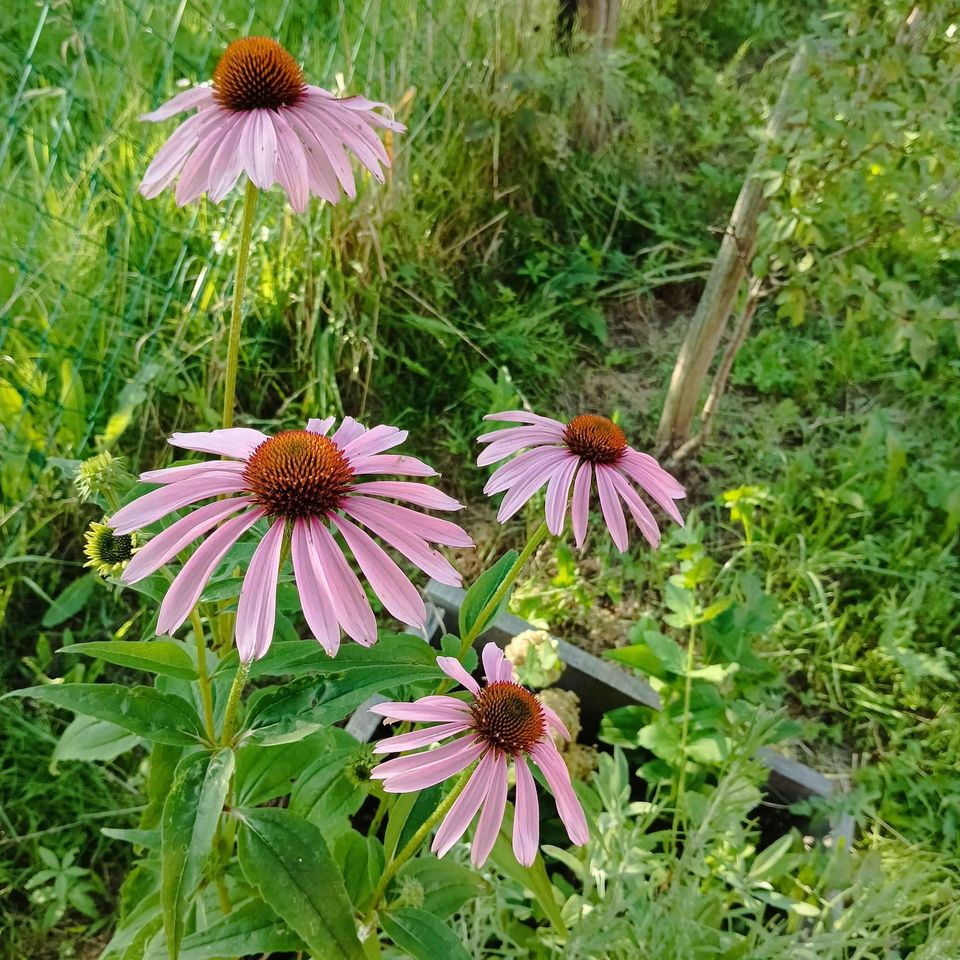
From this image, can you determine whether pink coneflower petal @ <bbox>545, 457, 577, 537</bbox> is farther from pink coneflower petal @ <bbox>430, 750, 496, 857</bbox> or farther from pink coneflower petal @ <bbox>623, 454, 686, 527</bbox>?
pink coneflower petal @ <bbox>430, 750, 496, 857</bbox>

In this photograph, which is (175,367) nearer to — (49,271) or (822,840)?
(49,271)

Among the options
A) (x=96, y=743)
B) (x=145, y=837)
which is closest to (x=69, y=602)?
(x=96, y=743)

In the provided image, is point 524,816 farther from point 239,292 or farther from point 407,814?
point 239,292

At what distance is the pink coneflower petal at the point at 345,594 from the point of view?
542mm

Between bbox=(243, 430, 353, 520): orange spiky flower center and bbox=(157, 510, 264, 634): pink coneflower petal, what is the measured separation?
19mm

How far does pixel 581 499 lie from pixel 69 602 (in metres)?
1.10

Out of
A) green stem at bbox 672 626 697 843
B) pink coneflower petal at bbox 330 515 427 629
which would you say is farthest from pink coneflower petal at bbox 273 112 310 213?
green stem at bbox 672 626 697 843

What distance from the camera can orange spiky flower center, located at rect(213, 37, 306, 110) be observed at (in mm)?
811

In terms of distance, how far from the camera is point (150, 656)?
0.66 m

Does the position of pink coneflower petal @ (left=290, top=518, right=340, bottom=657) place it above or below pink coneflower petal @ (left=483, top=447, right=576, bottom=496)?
below

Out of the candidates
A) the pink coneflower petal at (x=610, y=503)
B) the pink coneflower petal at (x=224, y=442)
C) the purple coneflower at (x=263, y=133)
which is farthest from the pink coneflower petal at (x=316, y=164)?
the pink coneflower petal at (x=610, y=503)

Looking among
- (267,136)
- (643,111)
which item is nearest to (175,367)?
(267,136)

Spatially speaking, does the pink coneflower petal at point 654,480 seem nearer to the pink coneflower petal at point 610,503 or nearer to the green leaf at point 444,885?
the pink coneflower petal at point 610,503

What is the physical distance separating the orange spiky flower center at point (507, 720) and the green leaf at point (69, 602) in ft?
3.41
